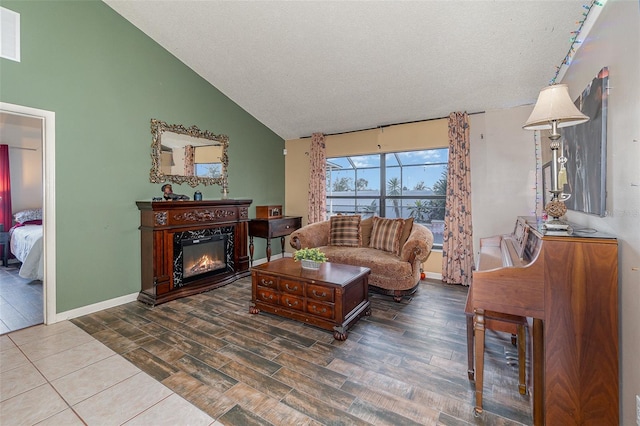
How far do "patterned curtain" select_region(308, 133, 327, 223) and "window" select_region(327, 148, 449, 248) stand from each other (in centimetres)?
37

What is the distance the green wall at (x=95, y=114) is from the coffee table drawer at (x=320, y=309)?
7.41ft

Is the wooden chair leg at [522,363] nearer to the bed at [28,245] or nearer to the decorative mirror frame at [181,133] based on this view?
the decorative mirror frame at [181,133]

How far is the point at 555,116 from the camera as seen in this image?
4.99 ft

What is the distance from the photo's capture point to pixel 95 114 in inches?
117

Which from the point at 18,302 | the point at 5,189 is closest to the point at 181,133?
the point at 18,302

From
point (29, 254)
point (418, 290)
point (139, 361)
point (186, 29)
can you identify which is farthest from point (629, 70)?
point (29, 254)

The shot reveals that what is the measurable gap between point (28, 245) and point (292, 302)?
3871 millimetres

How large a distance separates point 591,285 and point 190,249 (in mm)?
3783

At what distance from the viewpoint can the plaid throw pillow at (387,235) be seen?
381 cm

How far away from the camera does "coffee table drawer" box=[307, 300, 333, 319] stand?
2477 mm

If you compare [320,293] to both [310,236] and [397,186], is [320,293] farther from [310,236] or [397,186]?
[397,186]

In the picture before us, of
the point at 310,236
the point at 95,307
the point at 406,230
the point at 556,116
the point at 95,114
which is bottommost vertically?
the point at 95,307

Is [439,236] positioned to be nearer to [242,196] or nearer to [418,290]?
[418,290]

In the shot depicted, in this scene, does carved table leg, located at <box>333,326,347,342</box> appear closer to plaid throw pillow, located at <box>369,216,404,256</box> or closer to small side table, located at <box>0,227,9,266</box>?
plaid throw pillow, located at <box>369,216,404,256</box>
